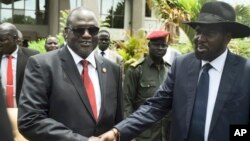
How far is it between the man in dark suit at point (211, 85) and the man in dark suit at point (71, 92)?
0.70 feet

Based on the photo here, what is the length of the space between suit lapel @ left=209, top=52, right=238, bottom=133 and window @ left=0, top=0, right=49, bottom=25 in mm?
32925

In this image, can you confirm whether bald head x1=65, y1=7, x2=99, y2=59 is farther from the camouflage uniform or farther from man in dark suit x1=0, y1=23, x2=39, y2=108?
man in dark suit x1=0, y1=23, x2=39, y2=108

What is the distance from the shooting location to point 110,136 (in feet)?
13.2

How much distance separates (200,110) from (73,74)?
1038 millimetres

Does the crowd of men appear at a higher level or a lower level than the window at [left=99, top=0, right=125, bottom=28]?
lower

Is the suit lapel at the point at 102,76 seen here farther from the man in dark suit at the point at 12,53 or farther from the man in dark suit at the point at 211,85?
the man in dark suit at the point at 12,53

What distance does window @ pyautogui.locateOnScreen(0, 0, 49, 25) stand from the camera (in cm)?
3584

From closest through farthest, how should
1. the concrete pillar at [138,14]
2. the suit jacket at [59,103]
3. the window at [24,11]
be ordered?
1. the suit jacket at [59,103]
2. the concrete pillar at [138,14]
3. the window at [24,11]

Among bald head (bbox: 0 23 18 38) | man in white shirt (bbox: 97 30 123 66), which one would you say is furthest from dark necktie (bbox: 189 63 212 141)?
man in white shirt (bbox: 97 30 123 66)

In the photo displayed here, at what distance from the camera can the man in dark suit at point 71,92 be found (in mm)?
3773

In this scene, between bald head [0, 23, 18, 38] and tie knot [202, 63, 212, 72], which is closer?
tie knot [202, 63, 212, 72]

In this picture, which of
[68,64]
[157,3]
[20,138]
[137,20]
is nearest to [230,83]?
[68,64]

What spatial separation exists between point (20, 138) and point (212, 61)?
2.23 m

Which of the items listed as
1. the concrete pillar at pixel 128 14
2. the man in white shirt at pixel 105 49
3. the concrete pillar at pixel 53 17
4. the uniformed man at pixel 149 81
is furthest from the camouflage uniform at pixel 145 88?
the concrete pillar at pixel 128 14
